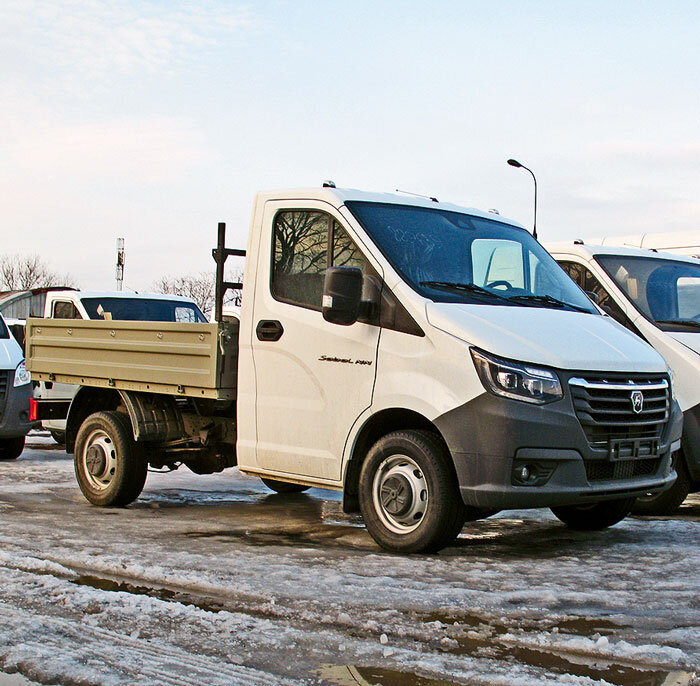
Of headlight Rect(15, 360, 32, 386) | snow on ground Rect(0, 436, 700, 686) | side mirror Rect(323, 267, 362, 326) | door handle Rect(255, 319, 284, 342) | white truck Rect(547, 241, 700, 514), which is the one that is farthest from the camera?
headlight Rect(15, 360, 32, 386)

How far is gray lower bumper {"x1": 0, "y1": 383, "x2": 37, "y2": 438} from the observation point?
39.9 ft

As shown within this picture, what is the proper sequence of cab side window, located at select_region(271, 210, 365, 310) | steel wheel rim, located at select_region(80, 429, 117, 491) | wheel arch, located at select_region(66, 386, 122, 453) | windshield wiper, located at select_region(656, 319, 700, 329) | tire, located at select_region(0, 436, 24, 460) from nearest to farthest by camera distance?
cab side window, located at select_region(271, 210, 365, 310) → windshield wiper, located at select_region(656, 319, 700, 329) → steel wheel rim, located at select_region(80, 429, 117, 491) → wheel arch, located at select_region(66, 386, 122, 453) → tire, located at select_region(0, 436, 24, 460)

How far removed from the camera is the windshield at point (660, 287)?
8398mm

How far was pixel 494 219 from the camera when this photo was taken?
7.80m

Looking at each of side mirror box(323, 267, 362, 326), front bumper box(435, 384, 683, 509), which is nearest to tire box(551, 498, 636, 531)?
front bumper box(435, 384, 683, 509)

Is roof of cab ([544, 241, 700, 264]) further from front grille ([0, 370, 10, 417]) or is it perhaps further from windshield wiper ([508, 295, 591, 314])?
front grille ([0, 370, 10, 417])

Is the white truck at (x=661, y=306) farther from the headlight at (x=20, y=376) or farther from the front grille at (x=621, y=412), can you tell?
the headlight at (x=20, y=376)

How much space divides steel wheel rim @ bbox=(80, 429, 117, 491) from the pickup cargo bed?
0.44 metres

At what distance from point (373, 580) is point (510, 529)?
91.7 inches

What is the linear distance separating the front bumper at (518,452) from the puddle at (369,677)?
2.15 meters

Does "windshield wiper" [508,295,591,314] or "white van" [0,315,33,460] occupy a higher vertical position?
"windshield wiper" [508,295,591,314]

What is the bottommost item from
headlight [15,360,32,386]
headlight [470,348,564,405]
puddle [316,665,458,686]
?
puddle [316,665,458,686]

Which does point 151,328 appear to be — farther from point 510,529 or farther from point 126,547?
point 510,529

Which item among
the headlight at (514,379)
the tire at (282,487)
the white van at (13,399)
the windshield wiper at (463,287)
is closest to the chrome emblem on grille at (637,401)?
the headlight at (514,379)
